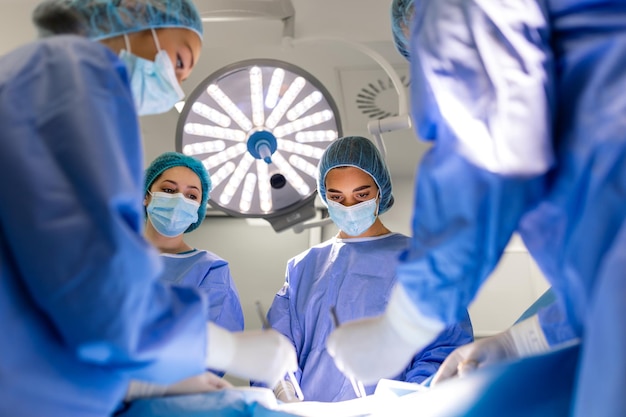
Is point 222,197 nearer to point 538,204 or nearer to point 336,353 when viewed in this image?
point 336,353

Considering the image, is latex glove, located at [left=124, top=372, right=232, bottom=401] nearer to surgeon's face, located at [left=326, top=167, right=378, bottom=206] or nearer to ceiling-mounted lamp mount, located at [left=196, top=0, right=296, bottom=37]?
surgeon's face, located at [left=326, top=167, right=378, bottom=206]

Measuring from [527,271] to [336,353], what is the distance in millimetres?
2194

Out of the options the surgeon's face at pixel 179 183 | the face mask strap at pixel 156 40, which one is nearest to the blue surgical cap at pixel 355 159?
the surgeon's face at pixel 179 183

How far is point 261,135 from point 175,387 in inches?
41.1

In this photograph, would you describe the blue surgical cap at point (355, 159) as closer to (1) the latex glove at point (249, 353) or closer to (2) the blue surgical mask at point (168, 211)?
(2) the blue surgical mask at point (168, 211)

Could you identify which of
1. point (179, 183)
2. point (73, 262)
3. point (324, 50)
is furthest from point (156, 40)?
point (324, 50)

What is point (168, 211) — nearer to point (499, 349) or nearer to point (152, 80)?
point (152, 80)

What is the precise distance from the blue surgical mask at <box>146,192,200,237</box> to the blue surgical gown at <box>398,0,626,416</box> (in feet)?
4.53

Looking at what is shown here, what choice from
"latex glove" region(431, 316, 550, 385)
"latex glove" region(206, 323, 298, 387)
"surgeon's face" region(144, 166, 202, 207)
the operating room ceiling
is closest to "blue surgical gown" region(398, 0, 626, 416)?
"latex glove" region(431, 316, 550, 385)

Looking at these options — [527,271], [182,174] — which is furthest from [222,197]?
[527,271]

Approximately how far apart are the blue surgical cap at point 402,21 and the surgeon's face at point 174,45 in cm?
64

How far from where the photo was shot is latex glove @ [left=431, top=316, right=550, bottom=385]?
1482 millimetres

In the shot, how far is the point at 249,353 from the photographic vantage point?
1458 millimetres

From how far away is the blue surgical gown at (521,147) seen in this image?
106 centimetres
